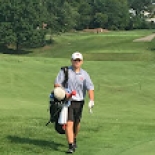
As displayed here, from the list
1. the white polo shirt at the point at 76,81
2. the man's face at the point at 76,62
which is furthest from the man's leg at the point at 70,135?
the man's face at the point at 76,62

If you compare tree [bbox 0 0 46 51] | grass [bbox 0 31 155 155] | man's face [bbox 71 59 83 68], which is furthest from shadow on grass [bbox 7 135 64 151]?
tree [bbox 0 0 46 51]

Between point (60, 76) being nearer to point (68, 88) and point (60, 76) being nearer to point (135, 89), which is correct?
point (68, 88)

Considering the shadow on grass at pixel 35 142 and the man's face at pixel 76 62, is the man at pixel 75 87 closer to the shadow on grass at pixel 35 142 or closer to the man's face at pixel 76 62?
the man's face at pixel 76 62

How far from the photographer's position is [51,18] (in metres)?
81.2

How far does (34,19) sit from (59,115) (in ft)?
219

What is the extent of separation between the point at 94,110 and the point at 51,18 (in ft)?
214

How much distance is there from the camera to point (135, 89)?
28.0 meters

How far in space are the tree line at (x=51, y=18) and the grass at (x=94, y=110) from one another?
1606 cm

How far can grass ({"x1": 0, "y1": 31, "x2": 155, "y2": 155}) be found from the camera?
8219 millimetres

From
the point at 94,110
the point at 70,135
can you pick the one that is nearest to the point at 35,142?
the point at 70,135

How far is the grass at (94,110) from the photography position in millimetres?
8219

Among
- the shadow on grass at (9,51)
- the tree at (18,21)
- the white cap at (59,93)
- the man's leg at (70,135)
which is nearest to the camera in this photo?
the white cap at (59,93)

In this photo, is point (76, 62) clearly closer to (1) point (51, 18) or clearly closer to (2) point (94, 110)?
(2) point (94, 110)

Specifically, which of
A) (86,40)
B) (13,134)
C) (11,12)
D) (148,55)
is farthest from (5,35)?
(13,134)
